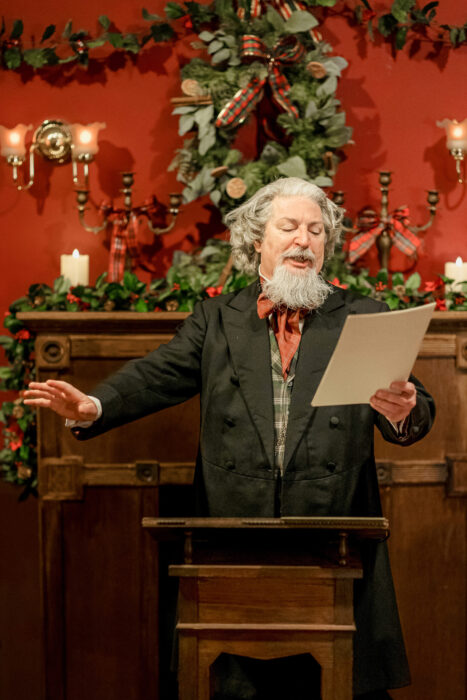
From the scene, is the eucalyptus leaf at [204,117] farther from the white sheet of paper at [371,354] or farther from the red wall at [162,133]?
the white sheet of paper at [371,354]

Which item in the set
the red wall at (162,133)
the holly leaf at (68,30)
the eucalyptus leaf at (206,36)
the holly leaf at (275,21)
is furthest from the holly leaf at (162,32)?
the holly leaf at (275,21)

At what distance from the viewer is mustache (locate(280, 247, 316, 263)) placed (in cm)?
227

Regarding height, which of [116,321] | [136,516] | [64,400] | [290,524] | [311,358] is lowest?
[136,516]

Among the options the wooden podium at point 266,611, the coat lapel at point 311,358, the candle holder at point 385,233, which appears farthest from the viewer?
the candle holder at point 385,233

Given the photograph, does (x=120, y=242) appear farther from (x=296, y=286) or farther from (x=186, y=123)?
(x=296, y=286)

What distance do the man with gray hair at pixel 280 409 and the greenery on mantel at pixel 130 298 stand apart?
70cm

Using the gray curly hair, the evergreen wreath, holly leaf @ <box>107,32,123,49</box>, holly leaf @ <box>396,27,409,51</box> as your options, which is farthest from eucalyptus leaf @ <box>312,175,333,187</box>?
holly leaf @ <box>107,32,123,49</box>

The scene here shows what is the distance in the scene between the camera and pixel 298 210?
2.31m

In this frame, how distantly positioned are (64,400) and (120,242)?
1.44m

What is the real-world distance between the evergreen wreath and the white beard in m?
1.00

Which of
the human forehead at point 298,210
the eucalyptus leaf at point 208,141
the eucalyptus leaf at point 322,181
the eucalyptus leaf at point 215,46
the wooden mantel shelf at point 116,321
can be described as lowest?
the wooden mantel shelf at point 116,321

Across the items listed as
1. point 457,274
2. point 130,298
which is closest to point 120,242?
point 130,298

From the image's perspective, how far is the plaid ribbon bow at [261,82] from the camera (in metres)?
3.20

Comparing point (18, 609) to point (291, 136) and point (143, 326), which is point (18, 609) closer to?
point (143, 326)
